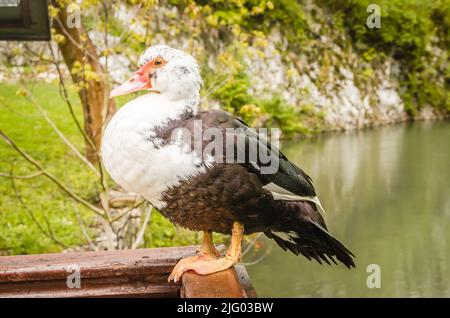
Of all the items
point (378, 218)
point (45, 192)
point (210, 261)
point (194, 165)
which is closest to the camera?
point (194, 165)

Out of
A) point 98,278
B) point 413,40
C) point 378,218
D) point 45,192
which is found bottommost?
point 378,218

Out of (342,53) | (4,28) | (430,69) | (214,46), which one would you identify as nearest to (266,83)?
(214,46)

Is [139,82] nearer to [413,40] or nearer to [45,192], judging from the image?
[45,192]

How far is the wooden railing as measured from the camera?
1074 millimetres

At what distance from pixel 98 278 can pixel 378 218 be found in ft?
15.1

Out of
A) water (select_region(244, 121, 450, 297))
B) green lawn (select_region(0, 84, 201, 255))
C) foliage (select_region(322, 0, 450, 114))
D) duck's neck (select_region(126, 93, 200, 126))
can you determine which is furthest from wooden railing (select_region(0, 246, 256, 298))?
foliage (select_region(322, 0, 450, 114))

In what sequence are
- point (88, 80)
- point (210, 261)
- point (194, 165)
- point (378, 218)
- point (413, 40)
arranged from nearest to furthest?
point (194, 165)
point (210, 261)
point (88, 80)
point (378, 218)
point (413, 40)

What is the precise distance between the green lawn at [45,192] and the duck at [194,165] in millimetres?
2178

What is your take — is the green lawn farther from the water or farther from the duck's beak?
the duck's beak

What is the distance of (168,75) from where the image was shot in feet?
3.55

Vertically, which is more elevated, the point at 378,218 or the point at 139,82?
the point at 139,82

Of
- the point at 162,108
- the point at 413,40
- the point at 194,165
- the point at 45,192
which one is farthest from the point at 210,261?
Answer: the point at 413,40

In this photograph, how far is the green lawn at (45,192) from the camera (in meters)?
3.62
